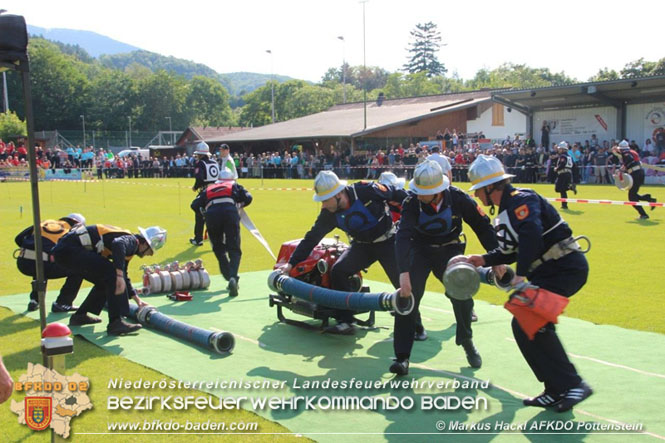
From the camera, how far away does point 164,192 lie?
3366 centimetres

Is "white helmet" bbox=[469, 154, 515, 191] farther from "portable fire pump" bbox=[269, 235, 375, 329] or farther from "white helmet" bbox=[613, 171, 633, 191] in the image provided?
"white helmet" bbox=[613, 171, 633, 191]

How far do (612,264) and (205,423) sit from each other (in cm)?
961

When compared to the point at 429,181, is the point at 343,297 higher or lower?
lower

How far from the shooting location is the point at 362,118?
56.3 meters

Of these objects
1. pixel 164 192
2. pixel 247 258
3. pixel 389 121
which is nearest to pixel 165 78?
pixel 389 121

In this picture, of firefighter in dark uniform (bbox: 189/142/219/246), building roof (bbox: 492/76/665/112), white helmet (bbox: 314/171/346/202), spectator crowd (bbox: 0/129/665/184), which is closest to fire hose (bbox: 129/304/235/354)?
white helmet (bbox: 314/171/346/202)

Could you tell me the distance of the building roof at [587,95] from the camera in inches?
1319

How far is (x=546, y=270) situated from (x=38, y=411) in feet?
13.4

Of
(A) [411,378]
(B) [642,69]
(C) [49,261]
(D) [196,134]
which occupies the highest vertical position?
(B) [642,69]

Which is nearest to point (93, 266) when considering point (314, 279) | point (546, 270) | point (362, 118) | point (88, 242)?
point (88, 242)

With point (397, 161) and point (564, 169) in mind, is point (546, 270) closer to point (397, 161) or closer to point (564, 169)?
point (564, 169)

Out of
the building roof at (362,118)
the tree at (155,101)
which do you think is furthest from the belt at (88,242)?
the tree at (155,101)

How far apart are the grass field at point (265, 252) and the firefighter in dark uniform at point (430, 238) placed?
1781 mm

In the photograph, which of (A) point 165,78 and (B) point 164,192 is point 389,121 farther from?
(A) point 165,78
